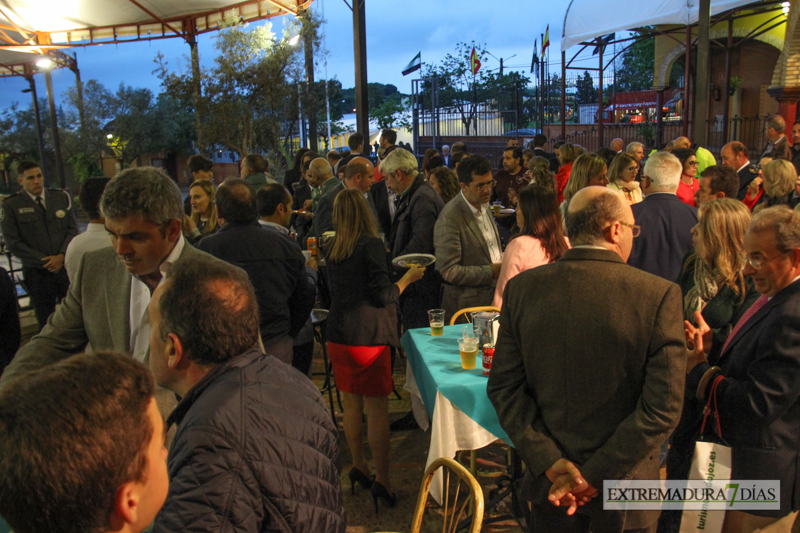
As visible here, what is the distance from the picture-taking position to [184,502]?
1150mm

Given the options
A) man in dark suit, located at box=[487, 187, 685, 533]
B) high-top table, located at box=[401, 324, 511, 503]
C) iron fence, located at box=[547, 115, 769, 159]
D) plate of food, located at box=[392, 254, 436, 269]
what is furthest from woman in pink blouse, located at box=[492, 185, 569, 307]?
iron fence, located at box=[547, 115, 769, 159]

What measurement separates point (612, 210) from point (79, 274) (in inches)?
71.6

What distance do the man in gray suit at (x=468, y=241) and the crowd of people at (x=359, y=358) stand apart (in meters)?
0.02

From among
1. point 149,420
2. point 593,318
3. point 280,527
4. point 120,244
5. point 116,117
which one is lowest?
point 280,527

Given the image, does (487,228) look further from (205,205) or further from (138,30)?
(138,30)

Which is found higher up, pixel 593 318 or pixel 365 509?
pixel 593 318

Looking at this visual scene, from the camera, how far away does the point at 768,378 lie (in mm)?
1983

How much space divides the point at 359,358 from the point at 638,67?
33.9m

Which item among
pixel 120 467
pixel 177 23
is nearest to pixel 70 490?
pixel 120 467

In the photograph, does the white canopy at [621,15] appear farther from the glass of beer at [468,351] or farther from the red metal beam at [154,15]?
the glass of beer at [468,351]

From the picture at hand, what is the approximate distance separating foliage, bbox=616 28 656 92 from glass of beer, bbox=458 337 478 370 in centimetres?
2621

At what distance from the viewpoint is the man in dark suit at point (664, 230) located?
12.5 ft

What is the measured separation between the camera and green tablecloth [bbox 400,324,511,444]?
2.77 meters

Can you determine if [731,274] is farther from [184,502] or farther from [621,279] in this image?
[184,502]
